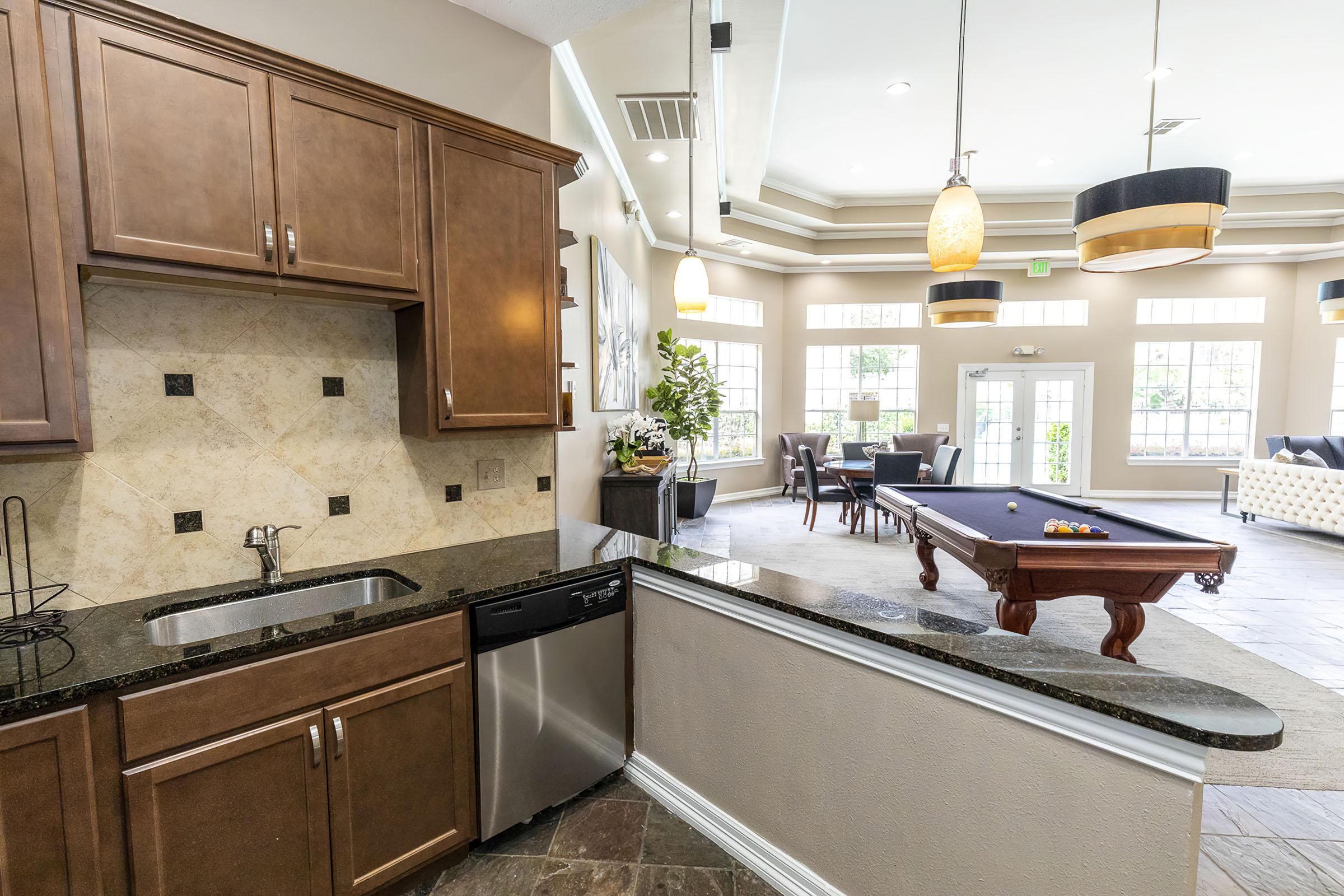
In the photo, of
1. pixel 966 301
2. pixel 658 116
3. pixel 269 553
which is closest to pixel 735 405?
pixel 966 301

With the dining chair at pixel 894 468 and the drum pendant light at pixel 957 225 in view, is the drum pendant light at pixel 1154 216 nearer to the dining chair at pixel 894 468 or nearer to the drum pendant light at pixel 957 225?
the drum pendant light at pixel 957 225

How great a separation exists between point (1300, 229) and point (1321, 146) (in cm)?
245

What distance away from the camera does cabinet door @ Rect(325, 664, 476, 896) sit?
1.60m

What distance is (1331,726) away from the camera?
8.93 ft

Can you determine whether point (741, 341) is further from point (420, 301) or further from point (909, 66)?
point (420, 301)

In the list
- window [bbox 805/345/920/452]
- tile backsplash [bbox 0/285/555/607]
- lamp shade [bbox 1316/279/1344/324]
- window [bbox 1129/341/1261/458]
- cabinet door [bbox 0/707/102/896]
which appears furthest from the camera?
window [bbox 805/345/920/452]

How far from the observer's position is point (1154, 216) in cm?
292

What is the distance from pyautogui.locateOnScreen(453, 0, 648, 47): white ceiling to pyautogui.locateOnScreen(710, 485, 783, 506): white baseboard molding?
246 inches

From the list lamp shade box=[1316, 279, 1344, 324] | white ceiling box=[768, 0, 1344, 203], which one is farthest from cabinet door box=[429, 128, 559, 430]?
lamp shade box=[1316, 279, 1344, 324]

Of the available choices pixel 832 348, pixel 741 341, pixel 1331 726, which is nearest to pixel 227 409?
pixel 1331 726

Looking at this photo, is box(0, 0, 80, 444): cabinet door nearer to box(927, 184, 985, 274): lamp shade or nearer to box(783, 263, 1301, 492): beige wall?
box(927, 184, 985, 274): lamp shade

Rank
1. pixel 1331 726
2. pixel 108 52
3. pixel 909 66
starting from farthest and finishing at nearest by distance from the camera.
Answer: pixel 909 66 < pixel 1331 726 < pixel 108 52

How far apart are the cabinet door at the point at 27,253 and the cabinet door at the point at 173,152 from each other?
8 centimetres

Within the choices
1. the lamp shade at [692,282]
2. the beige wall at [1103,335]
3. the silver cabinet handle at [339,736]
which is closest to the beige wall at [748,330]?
the beige wall at [1103,335]
